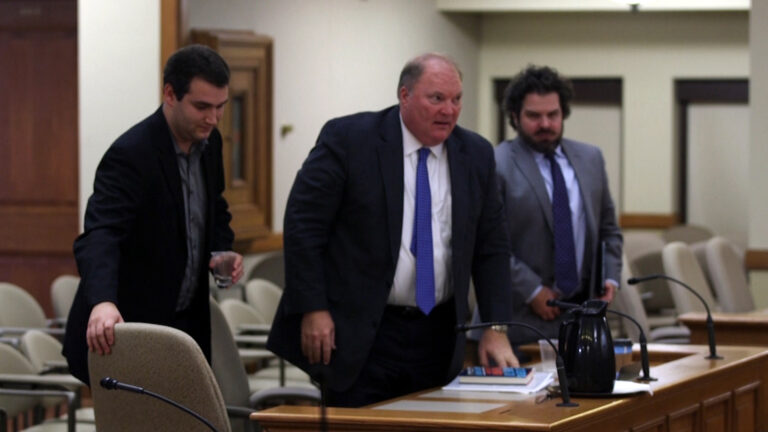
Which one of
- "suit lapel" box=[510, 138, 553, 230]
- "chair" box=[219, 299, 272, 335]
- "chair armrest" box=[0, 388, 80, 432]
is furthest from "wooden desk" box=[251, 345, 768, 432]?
"chair" box=[219, 299, 272, 335]

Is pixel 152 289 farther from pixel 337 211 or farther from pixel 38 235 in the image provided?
pixel 38 235

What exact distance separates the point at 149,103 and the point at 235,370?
117 inches

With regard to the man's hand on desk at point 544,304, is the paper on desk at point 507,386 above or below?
below

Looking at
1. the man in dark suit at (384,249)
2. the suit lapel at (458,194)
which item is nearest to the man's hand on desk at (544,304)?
the man in dark suit at (384,249)

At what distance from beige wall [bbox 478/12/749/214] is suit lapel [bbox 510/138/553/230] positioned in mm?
8237

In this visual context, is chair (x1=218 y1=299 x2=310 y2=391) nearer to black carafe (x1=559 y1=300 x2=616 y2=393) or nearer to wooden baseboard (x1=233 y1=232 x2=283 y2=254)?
wooden baseboard (x1=233 y1=232 x2=283 y2=254)

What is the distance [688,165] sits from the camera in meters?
13.4

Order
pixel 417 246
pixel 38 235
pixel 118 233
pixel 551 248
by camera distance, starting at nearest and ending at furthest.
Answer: pixel 118 233
pixel 417 246
pixel 551 248
pixel 38 235

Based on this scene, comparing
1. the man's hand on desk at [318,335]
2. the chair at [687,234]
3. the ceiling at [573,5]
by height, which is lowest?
the man's hand on desk at [318,335]

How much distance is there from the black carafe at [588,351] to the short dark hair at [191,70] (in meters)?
1.10

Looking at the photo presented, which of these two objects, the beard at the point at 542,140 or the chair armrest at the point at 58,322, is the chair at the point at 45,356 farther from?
the beard at the point at 542,140

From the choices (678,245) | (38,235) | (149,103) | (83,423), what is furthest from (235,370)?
(38,235)

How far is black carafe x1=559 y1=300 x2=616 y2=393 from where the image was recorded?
3.57 m

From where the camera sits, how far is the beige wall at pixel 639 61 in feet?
42.3
